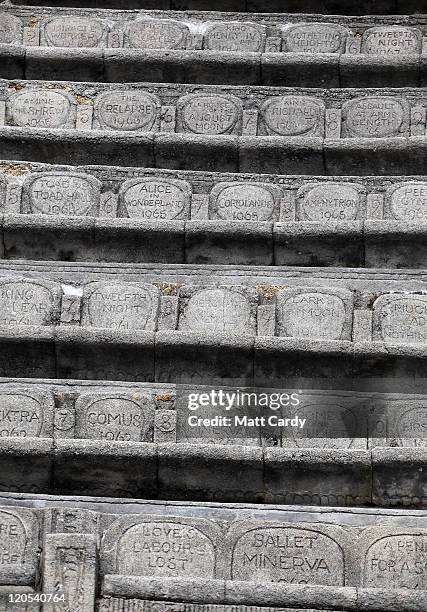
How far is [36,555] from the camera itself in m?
7.97

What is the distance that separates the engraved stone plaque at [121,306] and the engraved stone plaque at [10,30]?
3439mm

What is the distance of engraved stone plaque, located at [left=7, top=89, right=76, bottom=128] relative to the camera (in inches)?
471

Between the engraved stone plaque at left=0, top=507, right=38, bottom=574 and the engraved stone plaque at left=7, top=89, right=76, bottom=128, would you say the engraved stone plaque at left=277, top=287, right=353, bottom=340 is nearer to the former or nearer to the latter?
the engraved stone plaque at left=0, top=507, right=38, bottom=574

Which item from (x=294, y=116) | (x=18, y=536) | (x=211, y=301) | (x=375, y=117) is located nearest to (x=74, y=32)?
(x=294, y=116)

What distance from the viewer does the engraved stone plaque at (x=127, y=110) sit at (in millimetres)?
11945

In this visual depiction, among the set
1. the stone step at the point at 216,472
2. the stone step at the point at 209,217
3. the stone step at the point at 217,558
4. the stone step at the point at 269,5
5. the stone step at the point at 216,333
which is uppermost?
the stone step at the point at 269,5

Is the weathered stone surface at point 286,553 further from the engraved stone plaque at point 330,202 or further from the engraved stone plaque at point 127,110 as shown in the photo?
the engraved stone plaque at point 127,110

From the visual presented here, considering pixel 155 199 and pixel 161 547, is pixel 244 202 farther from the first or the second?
pixel 161 547

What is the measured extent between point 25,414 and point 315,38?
4.96 metres

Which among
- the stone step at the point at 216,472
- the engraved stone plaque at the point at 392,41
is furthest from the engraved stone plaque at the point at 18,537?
the engraved stone plaque at the point at 392,41

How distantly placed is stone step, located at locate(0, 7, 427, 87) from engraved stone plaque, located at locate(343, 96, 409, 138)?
471 millimetres

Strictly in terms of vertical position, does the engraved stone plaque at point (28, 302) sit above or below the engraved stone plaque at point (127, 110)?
below

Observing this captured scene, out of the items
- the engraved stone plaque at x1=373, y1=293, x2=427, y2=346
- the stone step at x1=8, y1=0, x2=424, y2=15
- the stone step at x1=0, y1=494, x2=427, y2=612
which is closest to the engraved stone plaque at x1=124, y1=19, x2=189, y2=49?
the stone step at x1=8, y1=0, x2=424, y2=15

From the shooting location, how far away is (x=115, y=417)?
30.3ft
